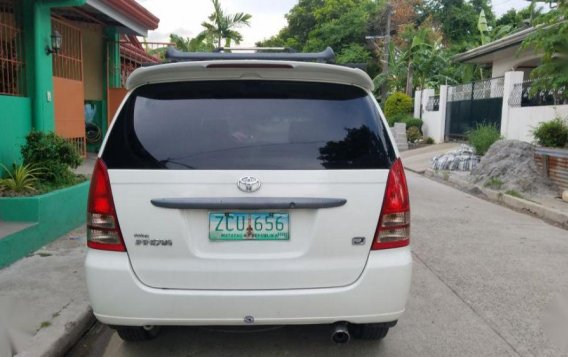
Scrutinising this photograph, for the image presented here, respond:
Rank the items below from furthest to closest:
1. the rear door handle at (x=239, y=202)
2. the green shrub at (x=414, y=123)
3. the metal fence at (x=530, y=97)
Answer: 1. the green shrub at (x=414, y=123)
2. the metal fence at (x=530, y=97)
3. the rear door handle at (x=239, y=202)

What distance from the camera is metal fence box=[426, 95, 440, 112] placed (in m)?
22.4

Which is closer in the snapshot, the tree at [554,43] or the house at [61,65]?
the house at [61,65]

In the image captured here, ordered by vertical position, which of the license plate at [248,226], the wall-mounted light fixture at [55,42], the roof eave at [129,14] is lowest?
the license plate at [248,226]

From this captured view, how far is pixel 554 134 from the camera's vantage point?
401 inches

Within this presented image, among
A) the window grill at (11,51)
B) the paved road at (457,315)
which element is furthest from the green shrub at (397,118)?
the window grill at (11,51)

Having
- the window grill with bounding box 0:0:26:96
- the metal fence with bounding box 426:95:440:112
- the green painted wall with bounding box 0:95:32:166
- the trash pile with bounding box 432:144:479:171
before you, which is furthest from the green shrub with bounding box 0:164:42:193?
the metal fence with bounding box 426:95:440:112

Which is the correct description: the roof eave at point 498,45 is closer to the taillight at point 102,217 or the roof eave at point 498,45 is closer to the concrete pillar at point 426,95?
the concrete pillar at point 426,95

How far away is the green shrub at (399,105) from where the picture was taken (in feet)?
87.3

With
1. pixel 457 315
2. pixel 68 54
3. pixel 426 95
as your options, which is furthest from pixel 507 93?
pixel 457 315

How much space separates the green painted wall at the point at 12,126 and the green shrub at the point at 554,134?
918 centimetres

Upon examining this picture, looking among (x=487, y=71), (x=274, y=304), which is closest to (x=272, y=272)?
(x=274, y=304)

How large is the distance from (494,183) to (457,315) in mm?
7088

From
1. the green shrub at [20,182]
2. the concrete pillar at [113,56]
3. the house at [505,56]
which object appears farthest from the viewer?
the house at [505,56]

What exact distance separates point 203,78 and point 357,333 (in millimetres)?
1896
